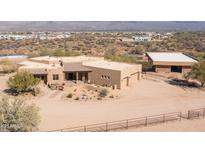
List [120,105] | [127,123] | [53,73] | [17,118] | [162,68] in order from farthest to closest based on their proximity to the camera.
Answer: [162,68] < [53,73] < [120,105] < [127,123] < [17,118]

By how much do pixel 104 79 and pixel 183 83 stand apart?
35.8 ft

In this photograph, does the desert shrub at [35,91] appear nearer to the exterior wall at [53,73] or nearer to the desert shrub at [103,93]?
the exterior wall at [53,73]

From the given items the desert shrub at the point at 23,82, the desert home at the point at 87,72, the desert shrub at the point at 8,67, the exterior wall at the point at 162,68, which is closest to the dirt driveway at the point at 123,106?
the desert home at the point at 87,72

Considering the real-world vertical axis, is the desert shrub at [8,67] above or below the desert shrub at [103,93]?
above

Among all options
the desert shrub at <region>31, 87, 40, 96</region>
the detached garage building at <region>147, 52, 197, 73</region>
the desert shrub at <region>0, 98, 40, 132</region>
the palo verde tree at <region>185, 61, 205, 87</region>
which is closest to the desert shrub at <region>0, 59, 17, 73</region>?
the desert shrub at <region>31, 87, 40, 96</region>

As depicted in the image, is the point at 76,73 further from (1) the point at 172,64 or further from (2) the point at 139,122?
(2) the point at 139,122

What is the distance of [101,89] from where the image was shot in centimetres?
3994

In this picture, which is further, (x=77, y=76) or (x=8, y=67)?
(x=8, y=67)

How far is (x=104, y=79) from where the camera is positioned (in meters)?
44.3

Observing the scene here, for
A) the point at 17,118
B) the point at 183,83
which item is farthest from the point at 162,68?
the point at 17,118

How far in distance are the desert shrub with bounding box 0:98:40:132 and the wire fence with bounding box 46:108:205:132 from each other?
2104mm

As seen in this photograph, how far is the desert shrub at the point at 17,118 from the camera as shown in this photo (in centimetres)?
2505

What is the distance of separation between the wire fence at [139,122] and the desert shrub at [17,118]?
210 cm
